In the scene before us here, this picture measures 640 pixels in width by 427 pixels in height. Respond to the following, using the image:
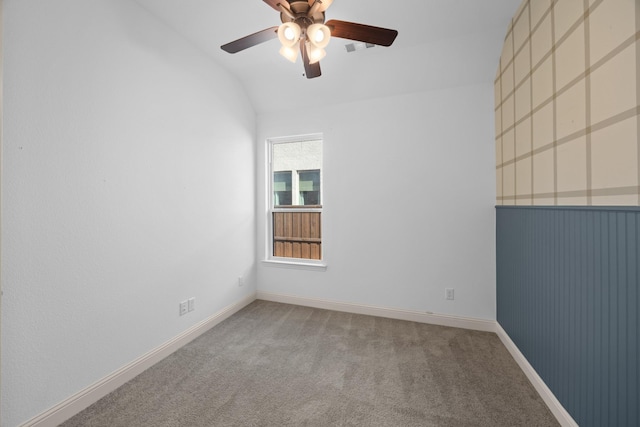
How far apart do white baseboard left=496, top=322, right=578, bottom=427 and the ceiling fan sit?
2.36 metres

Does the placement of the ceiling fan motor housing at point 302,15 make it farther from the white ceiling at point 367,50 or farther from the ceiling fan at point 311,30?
the white ceiling at point 367,50

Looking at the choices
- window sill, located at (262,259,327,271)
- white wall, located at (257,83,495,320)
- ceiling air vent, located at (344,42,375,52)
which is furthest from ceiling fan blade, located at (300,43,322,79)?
window sill, located at (262,259,327,271)

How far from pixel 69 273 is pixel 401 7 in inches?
118

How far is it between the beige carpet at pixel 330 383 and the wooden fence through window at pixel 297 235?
1.08m

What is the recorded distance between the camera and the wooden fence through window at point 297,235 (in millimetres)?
3350

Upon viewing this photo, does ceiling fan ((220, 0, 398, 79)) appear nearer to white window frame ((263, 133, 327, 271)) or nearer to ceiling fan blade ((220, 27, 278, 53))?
ceiling fan blade ((220, 27, 278, 53))

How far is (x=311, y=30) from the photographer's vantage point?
4.73 feet

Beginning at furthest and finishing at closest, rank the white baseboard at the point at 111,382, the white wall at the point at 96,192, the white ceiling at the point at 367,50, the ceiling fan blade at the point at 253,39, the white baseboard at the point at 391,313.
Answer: the white baseboard at the point at 391,313, the white ceiling at the point at 367,50, the ceiling fan blade at the point at 253,39, the white baseboard at the point at 111,382, the white wall at the point at 96,192

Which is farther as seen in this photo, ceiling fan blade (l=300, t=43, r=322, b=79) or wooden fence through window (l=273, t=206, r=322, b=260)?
wooden fence through window (l=273, t=206, r=322, b=260)

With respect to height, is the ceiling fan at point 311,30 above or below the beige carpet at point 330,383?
above

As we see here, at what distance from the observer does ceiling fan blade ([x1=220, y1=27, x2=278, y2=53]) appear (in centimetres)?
159

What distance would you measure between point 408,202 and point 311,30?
1.97 m

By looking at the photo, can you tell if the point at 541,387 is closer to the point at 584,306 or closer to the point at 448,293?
the point at 584,306

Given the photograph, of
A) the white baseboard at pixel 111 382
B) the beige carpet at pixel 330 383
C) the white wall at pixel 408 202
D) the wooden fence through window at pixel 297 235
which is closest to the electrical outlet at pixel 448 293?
the white wall at pixel 408 202
